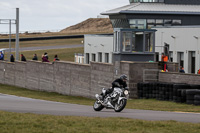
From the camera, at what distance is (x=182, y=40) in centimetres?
5069

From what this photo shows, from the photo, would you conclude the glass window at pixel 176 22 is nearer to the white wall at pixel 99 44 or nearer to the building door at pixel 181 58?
the white wall at pixel 99 44

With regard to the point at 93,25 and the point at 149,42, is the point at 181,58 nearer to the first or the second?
the point at 149,42

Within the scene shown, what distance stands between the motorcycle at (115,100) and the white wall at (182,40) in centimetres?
2786

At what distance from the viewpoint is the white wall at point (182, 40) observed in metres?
48.6

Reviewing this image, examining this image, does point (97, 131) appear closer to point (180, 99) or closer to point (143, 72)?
point (180, 99)

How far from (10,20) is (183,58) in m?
27.0

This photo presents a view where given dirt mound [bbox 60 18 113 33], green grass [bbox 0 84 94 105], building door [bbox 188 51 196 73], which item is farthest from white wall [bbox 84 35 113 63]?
dirt mound [bbox 60 18 113 33]

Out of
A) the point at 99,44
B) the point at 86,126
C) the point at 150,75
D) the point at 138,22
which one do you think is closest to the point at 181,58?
the point at 138,22

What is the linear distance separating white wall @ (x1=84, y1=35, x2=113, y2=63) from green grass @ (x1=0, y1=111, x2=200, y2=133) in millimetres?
47357

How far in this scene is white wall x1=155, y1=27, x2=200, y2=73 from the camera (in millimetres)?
48594

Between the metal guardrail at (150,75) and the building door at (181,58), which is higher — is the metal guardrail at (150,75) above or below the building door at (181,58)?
below

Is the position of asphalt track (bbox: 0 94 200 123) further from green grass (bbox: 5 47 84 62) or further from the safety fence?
green grass (bbox: 5 47 84 62)

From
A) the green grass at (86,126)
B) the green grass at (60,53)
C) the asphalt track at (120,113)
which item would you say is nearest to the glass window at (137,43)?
the asphalt track at (120,113)

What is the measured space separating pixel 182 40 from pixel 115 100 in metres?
30.6
